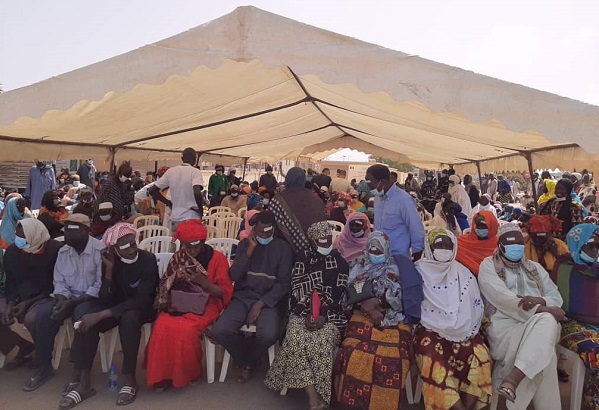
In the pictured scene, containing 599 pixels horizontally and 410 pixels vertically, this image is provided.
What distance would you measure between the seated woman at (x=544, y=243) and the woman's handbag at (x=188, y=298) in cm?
296

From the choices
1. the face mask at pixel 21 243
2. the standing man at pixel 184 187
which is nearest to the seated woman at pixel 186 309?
the face mask at pixel 21 243

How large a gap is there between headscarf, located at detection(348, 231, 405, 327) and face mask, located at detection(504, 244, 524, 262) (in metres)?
0.84

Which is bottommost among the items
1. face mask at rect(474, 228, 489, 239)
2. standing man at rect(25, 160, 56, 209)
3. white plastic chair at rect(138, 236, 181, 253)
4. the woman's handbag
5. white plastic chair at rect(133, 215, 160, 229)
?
the woman's handbag

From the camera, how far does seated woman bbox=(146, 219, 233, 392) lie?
11.2 ft

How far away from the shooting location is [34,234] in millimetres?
3703

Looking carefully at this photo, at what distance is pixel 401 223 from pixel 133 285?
2377mm


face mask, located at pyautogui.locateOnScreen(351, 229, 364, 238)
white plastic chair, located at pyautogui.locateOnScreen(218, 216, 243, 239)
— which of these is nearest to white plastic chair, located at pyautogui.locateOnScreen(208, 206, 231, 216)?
white plastic chair, located at pyautogui.locateOnScreen(218, 216, 243, 239)

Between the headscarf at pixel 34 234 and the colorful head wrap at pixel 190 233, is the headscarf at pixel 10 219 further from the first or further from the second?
the colorful head wrap at pixel 190 233

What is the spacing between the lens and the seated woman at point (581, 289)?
3.19 m

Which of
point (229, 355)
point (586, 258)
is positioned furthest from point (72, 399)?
point (586, 258)

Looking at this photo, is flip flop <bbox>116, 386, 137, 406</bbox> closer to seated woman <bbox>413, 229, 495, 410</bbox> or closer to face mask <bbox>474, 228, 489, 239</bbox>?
seated woman <bbox>413, 229, 495, 410</bbox>

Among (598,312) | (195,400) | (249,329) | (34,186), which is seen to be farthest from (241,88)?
(34,186)

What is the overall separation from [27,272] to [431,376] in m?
3.35

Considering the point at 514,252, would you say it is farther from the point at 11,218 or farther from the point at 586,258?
the point at 11,218
